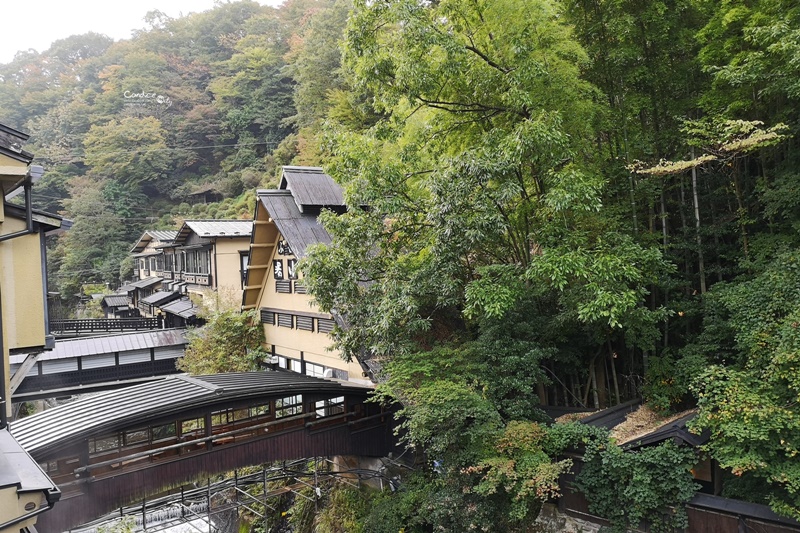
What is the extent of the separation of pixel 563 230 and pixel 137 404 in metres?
10.3

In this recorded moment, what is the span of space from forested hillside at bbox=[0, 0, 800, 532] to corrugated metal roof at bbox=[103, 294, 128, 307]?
3194cm

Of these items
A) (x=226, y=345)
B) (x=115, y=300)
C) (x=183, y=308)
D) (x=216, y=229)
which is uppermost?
(x=216, y=229)

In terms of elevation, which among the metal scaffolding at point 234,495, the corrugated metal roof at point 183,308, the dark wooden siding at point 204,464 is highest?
the corrugated metal roof at point 183,308

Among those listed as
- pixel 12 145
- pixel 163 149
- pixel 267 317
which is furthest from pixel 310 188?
pixel 163 149

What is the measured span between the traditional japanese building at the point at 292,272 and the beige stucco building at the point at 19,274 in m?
8.00

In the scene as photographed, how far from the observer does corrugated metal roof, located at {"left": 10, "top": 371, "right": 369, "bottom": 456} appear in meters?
9.99

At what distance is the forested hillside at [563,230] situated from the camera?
9.15 m

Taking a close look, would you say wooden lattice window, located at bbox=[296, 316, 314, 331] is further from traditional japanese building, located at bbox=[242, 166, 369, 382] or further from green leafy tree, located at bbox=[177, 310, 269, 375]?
green leafy tree, located at bbox=[177, 310, 269, 375]

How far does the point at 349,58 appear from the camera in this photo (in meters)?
11.9

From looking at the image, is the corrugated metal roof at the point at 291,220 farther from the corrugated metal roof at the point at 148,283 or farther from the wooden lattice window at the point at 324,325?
the corrugated metal roof at the point at 148,283

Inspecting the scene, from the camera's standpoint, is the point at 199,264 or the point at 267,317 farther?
the point at 199,264

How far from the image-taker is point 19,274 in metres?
9.38

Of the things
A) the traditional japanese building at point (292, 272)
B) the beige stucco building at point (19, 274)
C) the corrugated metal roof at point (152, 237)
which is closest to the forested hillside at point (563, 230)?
the traditional japanese building at point (292, 272)

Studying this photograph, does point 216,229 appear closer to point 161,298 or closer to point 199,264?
point 199,264
